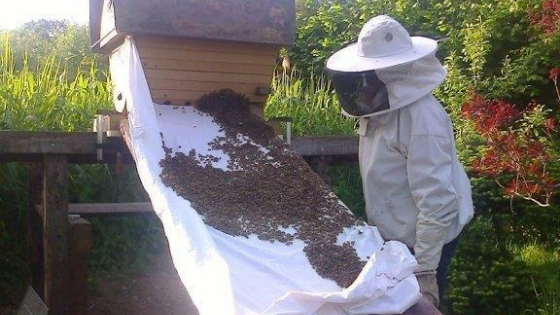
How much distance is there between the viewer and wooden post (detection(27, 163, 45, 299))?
4172mm

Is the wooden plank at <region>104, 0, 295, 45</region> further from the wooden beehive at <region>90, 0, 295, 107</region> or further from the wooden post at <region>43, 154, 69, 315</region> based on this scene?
A: the wooden post at <region>43, 154, 69, 315</region>

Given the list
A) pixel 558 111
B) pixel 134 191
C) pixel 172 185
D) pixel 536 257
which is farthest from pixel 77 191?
pixel 558 111

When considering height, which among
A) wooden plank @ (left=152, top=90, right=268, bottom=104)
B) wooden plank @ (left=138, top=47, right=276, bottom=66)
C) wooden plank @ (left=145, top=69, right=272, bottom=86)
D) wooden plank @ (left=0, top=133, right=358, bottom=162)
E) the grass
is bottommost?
the grass

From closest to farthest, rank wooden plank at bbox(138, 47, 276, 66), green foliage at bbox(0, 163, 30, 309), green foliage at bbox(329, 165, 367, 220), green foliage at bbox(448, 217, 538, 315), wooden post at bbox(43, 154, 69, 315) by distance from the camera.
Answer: wooden plank at bbox(138, 47, 276, 66)
wooden post at bbox(43, 154, 69, 315)
green foliage at bbox(448, 217, 538, 315)
green foliage at bbox(0, 163, 30, 309)
green foliage at bbox(329, 165, 367, 220)

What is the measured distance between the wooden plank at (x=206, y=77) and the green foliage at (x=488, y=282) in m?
1.72

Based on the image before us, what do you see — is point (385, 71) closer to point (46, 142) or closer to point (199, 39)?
point (199, 39)

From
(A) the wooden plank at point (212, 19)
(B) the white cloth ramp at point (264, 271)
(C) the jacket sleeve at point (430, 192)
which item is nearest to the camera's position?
(B) the white cloth ramp at point (264, 271)

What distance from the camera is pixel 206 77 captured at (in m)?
3.56

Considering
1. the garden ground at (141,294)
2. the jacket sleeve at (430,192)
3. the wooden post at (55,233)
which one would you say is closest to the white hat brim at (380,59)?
the jacket sleeve at (430,192)

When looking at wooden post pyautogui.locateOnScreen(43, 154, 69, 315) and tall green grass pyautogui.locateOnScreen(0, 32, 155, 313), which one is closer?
wooden post pyautogui.locateOnScreen(43, 154, 69, 315)

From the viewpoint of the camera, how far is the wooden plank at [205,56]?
340cm

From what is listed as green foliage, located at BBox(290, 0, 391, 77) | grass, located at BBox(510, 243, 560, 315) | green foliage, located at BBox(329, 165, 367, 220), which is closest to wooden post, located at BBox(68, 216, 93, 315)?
grass, located at BBox(510, 243, 560, 315)

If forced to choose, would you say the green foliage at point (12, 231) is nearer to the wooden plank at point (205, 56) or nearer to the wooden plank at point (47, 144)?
the wooden plank at point (47, 144)

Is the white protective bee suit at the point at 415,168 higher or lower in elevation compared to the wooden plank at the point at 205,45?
lower
